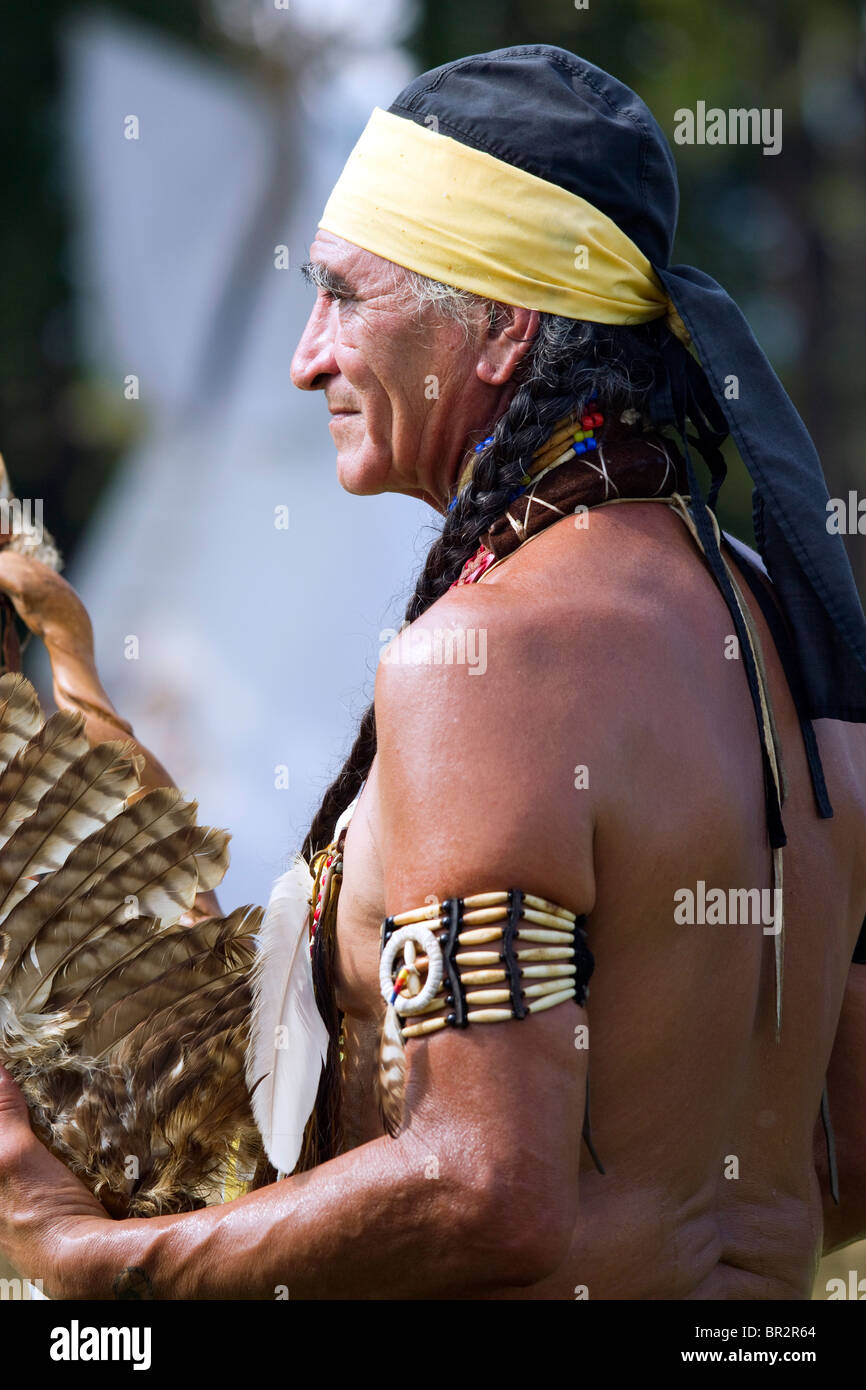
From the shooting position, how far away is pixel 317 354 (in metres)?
1.93

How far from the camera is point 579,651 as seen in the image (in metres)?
1.48

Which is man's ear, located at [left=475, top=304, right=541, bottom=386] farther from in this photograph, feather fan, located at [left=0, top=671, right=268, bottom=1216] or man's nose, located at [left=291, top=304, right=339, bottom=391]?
feather fan, located at [left=0, top=671, right=268, bottom=1216]

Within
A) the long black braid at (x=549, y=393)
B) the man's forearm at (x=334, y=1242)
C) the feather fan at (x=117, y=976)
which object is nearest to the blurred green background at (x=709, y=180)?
the long black braid at (x=549, y=393)

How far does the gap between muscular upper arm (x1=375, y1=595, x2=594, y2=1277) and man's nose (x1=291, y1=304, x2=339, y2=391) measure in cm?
62

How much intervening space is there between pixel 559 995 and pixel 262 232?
8.81m

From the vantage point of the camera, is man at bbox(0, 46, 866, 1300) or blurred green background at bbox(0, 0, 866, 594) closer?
man at bbox(0, 46, 866, 1300)

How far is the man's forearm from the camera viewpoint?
4.53 ft

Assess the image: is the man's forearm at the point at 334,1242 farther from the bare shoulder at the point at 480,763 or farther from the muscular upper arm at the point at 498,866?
the bare shoulder at the point at 480,763

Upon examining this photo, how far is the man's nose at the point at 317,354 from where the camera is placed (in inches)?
75.7

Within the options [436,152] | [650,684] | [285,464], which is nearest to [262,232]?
[285,464]

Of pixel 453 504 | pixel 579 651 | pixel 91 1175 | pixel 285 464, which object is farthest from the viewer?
pixel 285 464

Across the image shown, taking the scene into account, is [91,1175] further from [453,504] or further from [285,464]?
[285,464]

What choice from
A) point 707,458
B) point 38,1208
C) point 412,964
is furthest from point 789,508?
point 38,1208

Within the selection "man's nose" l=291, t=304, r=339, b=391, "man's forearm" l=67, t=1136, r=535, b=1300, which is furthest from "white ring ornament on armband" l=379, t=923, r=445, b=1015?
"man's nose" l=291, t=304, r=339, b=391
